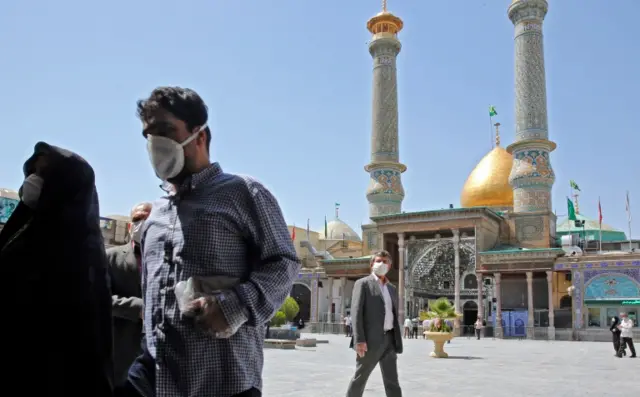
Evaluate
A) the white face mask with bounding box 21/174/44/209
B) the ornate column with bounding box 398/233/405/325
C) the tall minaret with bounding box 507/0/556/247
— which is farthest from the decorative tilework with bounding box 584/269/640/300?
the white face mask with bounding box 21/174/44/209

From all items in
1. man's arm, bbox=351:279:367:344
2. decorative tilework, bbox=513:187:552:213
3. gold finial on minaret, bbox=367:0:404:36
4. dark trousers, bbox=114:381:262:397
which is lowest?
dark trousers, bbox=114:381:262:397

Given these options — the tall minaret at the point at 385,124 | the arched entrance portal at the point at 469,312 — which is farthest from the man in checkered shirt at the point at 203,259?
the arched entrance portal at the point at 469,312

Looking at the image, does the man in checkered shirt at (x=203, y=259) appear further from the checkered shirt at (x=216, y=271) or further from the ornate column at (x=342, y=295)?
the ornate column at (x=342, y=295)

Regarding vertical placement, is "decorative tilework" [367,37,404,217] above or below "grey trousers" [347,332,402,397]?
above

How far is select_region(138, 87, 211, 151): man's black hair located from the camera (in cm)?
237

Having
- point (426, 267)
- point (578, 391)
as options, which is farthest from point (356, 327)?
point (426, 267)

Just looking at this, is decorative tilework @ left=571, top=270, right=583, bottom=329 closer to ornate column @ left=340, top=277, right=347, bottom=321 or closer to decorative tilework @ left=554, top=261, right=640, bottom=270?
decorative tilework @ left=554, top=261, right=640, bottom=270

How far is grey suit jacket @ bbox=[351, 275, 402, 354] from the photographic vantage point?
5.62 metres

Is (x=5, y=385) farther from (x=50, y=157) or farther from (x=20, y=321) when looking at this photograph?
(x=50, y=157)

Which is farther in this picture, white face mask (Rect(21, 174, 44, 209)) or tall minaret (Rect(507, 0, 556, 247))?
tall minaret (Rect(507, 0, 556, 247))

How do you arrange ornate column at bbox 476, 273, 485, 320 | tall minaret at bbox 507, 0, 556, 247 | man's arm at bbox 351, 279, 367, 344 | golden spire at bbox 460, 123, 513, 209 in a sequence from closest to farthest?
man's arm at bbox 351, 279, 367, 344, ornate column at bbox 476, 273, 485, 320, tall minaret at bbox 507, 0, 556, 247, golden spire at bbox 460, 123, 513, 209

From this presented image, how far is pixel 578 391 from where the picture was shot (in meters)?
7.98

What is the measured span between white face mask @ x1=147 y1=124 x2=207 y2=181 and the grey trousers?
3.61 meters

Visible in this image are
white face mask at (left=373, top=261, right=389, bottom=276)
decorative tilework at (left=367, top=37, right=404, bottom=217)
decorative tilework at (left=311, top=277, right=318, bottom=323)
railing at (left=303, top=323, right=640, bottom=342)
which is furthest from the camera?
decorative tilework at (left=311, top=277, right=318, bottom=323)
